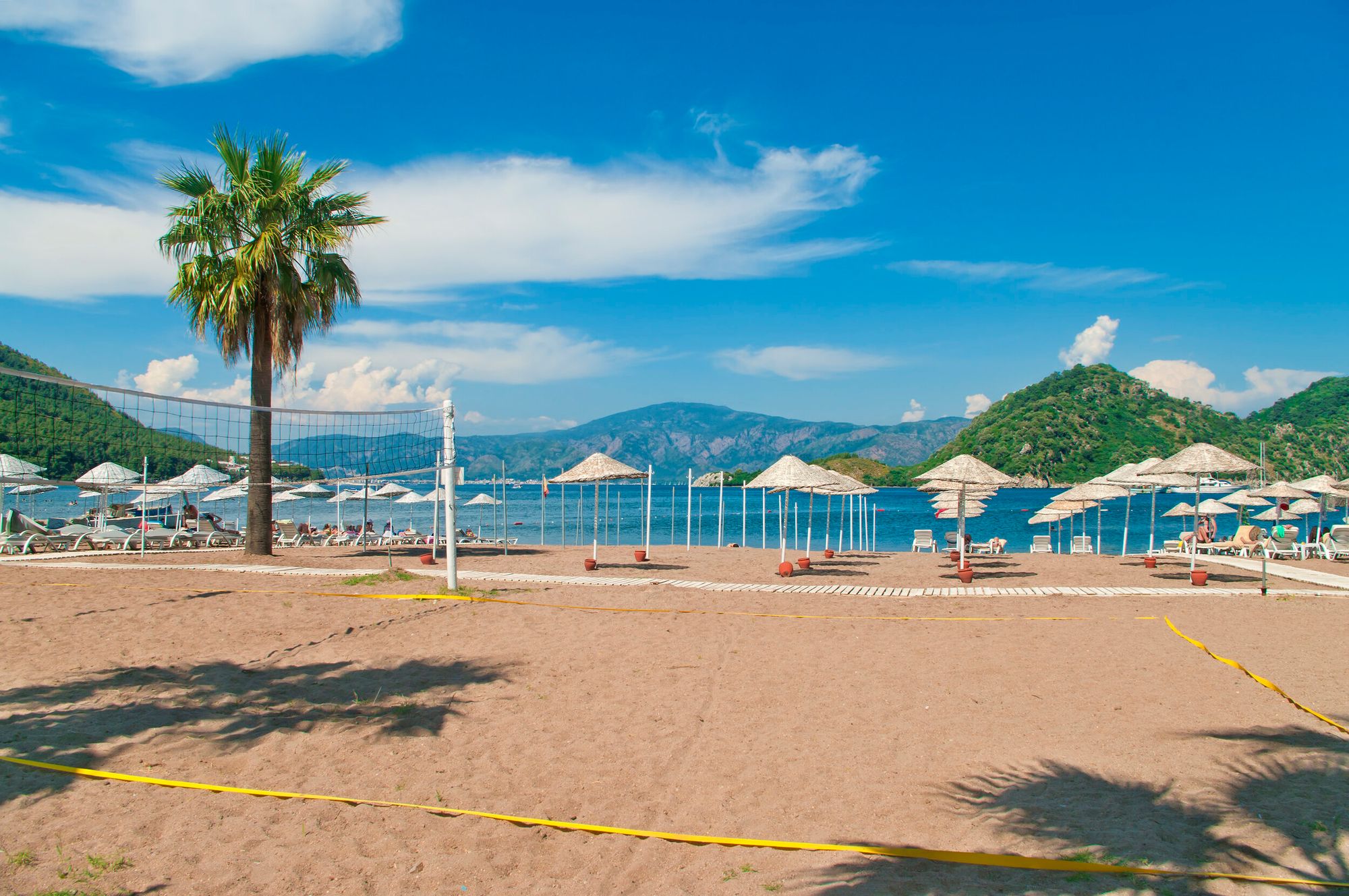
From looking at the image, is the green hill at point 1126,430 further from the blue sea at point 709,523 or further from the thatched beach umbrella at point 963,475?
the thatched beach umbrella at point 963,475

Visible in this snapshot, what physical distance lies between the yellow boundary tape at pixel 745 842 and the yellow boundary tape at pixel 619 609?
576 cm

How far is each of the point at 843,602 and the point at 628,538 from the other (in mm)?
36127

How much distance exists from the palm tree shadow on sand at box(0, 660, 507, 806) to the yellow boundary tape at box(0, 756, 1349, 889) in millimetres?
306

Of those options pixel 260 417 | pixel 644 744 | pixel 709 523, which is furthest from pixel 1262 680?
pixel 709 523

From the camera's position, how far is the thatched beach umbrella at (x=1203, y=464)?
1275cm

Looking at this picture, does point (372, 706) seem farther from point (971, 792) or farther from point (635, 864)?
point (971, 792)

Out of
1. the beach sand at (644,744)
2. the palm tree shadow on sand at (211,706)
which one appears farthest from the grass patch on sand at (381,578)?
the palm tree shadow on sand at (211,706)

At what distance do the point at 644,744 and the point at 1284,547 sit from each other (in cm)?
2186

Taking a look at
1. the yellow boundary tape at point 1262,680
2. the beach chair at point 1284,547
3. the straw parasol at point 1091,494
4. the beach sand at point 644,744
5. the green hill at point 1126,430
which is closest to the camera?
the beach sand at point 644,744

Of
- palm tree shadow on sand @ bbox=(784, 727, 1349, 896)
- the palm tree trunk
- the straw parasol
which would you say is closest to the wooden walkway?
the palm tree trunk

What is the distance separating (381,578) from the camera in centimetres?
1187

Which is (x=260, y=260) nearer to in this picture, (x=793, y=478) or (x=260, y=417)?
(x=260, y=417)

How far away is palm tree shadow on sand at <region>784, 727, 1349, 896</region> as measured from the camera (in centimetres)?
336

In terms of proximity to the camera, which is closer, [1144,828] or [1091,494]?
[1144,828]
